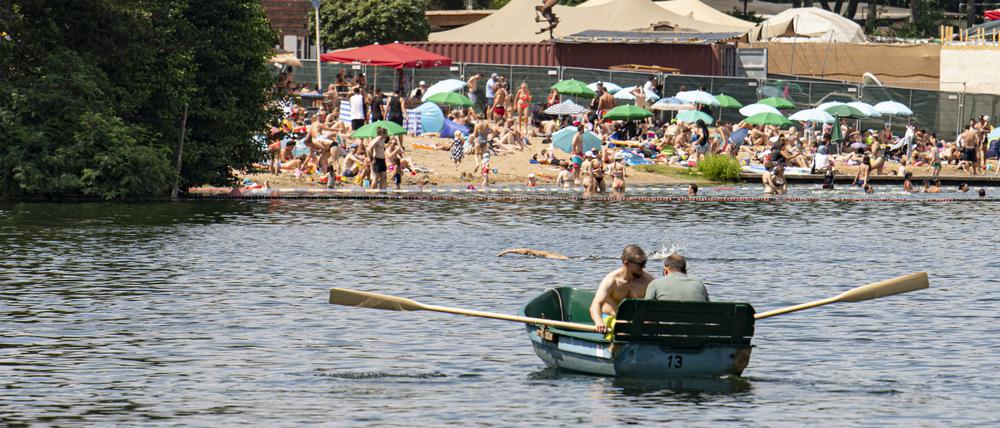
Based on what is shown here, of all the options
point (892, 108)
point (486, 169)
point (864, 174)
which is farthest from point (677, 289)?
point (892, 108)

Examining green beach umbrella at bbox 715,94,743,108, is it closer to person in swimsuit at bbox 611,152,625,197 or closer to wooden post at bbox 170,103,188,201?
person in swimsuit at bbox 611,152,625,197

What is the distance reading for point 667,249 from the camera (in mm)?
38094

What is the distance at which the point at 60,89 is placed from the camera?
149 feet

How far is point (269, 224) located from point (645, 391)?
81.5 ft

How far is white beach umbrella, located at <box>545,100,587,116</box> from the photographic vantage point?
203 ft

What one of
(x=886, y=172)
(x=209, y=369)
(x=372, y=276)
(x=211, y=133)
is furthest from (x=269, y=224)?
(x=886, y=172)

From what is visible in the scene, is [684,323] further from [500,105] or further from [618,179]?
[500,105]

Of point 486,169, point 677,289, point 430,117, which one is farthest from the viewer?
point 430,117

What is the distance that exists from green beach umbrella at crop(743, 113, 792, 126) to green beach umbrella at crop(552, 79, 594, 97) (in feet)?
22.4

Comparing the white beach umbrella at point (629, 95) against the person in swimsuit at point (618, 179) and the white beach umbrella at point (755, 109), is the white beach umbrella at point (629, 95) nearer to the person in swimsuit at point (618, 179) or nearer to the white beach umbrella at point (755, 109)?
the white beach umbrella at point (755, 109)

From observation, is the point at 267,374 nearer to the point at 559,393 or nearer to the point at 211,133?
the point at 559,393

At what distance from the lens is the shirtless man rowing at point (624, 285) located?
785 inches

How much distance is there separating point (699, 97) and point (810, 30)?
93.1 ft

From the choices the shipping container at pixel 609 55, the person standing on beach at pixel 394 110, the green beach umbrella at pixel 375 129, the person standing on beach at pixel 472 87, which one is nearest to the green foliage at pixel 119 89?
the green beach umbrella at pixel 375 129
